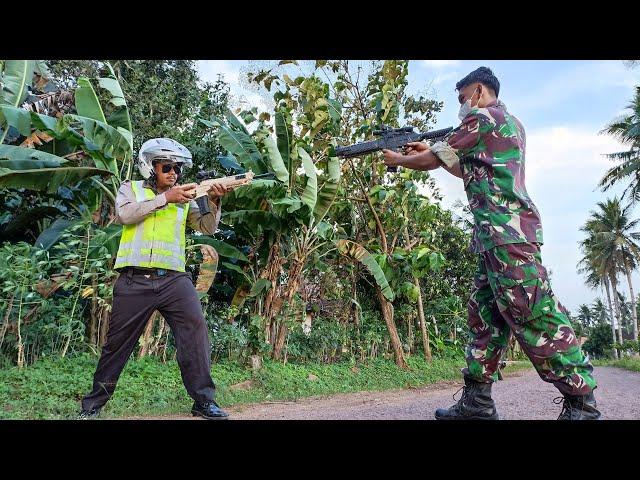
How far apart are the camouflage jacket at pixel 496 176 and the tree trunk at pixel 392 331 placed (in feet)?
16.9

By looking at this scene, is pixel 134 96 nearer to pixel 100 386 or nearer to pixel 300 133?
pixel 300 133

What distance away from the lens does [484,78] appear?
328cm

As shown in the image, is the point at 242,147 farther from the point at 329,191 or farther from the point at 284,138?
the point at 329,191

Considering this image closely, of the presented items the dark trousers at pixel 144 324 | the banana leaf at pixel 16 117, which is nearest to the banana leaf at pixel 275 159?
the banana leaf at pixel 16 117

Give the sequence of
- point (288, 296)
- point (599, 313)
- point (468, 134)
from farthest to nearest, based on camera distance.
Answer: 1. point (599, 313)
2. point (288, 296)
3. point (468, 134)

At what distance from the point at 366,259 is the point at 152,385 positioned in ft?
11.8

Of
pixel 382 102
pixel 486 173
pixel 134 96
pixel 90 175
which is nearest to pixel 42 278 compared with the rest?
pixel 90 175

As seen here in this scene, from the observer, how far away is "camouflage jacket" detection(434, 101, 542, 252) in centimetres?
303

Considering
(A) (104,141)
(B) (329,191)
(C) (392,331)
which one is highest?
(A) (104,141)

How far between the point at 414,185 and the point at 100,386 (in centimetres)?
593

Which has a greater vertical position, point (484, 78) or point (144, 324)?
point (484, 78)

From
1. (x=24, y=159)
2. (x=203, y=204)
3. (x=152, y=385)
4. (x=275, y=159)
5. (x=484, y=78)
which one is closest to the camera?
(x=484, y=78)

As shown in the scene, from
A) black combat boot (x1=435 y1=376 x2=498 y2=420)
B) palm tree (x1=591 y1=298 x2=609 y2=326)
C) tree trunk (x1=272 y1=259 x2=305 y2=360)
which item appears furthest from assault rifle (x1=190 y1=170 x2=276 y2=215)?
palm tree (x1=591 y1=298 x2=609 y2=326)

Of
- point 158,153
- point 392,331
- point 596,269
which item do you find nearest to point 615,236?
point 596,269
